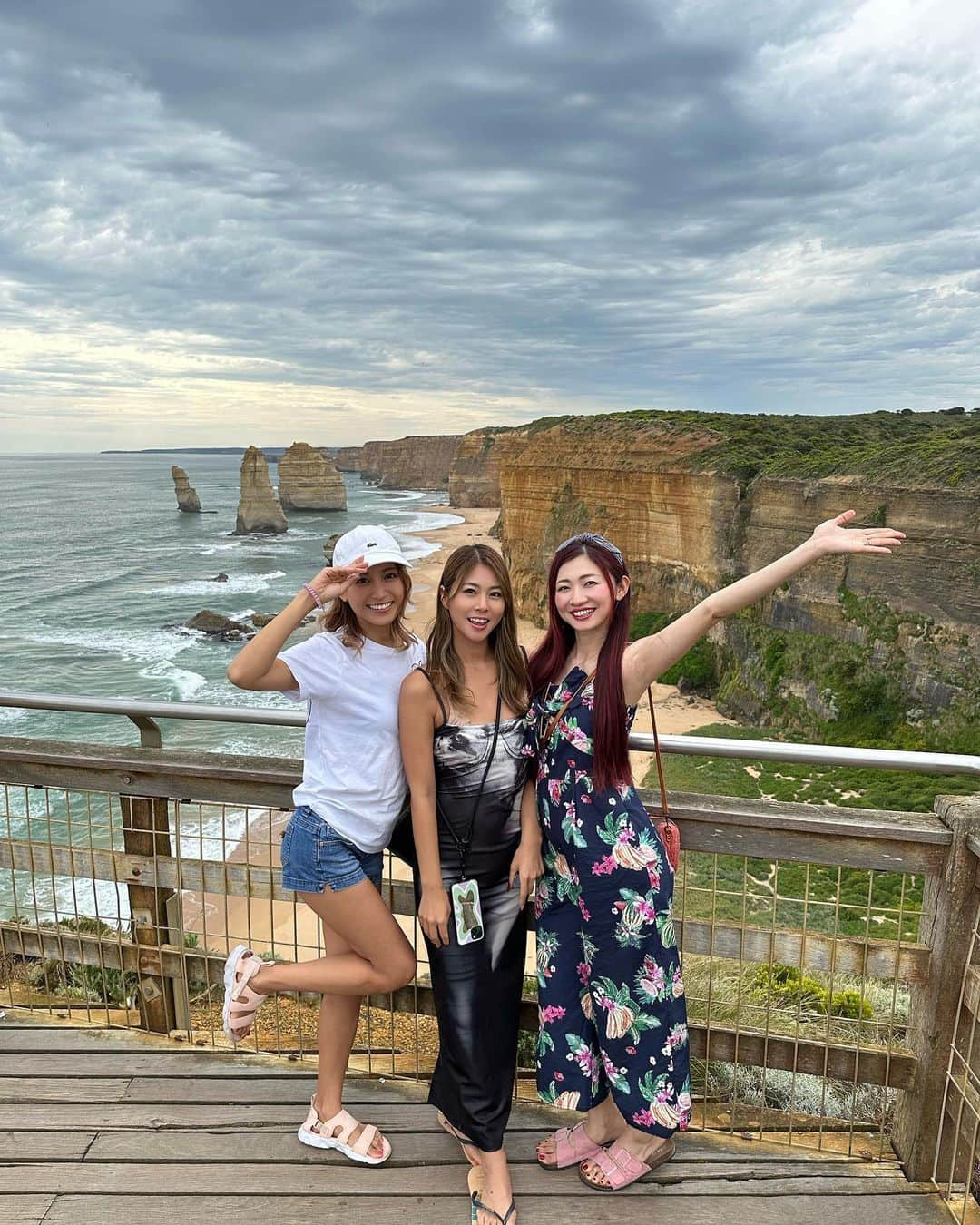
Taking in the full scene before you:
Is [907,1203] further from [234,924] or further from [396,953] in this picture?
[234,924]

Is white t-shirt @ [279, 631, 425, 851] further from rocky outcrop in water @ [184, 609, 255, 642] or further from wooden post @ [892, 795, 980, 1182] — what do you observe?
rocky outcrop in water @ [184, 609, 255, 642]

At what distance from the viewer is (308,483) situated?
3932 inches

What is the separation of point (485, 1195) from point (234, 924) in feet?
32.0

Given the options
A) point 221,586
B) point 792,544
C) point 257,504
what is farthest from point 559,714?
point 257,504

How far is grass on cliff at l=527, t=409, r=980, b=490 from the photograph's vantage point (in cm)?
2367

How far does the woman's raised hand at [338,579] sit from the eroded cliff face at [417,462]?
145m

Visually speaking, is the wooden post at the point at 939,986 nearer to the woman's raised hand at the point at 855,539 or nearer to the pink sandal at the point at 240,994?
the woman's raised hand at the point at 855,539

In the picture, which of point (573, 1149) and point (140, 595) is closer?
point (573, 1149)

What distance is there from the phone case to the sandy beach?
459mm

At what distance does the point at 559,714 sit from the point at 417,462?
505 ft

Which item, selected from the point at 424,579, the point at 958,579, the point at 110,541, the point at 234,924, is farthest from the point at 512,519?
the point at 110,541

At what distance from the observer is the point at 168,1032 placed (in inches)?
121

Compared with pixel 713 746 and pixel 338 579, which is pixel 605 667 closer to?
pixel 713 746

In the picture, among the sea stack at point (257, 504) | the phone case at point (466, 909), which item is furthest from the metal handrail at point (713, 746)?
the sea stack at point (257, 504)
